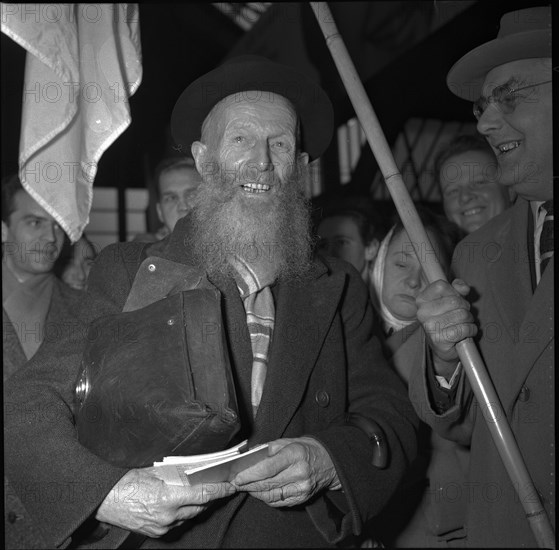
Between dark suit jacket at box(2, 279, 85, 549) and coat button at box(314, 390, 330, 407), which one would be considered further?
dark suit jacket at box(2, 279, 85, 549)

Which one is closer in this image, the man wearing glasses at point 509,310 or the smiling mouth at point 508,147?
the man wearing glasses at point 509,310

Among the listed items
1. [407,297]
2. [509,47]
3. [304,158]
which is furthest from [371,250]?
[509,47]

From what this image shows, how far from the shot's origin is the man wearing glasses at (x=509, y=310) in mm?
1969

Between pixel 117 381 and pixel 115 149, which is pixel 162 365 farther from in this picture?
pixel 115 149

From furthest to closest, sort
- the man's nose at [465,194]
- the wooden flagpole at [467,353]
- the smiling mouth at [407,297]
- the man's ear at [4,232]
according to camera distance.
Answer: the man's ear at [4,232], the man's nose at [465,194], the smiling mouth at [407,297], the wooden flagpole at [467,353]

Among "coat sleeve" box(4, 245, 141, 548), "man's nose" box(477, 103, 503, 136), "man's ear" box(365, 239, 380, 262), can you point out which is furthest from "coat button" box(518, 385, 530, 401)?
"coat sleeve" box(4, 245, 141, 548)

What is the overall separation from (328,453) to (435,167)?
1461 millimetres

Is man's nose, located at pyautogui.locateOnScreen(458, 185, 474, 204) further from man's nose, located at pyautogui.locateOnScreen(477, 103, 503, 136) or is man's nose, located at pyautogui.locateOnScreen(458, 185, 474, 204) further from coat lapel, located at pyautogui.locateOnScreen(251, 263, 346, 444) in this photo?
coat lapel, located at pyautogui.locateOnScreen(251, 263, 346, 444)

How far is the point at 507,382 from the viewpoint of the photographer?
2023 millimetres

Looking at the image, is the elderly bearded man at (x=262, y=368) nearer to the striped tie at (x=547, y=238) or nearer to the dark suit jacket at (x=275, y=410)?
the dark suit jacket at (x=275, y=410)

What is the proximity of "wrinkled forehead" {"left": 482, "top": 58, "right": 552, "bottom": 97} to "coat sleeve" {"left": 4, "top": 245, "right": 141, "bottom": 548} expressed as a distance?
1.41 meters

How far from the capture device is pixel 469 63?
2195mm

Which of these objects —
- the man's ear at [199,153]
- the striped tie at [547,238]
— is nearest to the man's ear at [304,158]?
→ the man's ear at [199,153]

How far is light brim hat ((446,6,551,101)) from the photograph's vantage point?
6.75ft
